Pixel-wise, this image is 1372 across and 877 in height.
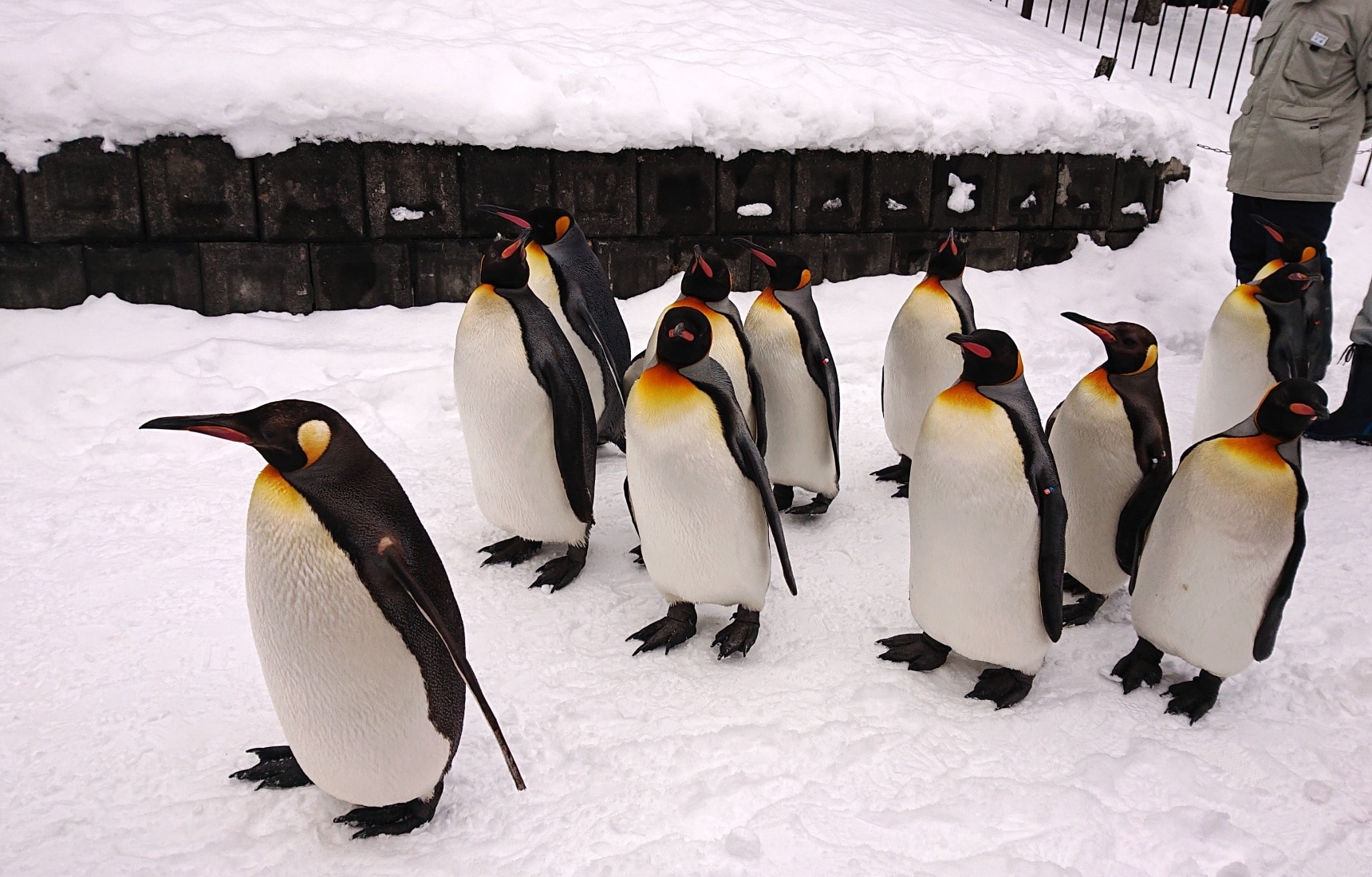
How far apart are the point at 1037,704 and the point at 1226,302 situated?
2.03 metres

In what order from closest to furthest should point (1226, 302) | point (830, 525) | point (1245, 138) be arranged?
point (830, 525)
point (1226, 302)
point (1245, 138)

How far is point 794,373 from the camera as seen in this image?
9.53 feet

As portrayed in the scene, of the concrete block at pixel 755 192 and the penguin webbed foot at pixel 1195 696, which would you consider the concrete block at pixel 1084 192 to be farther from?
the penguin webbed foot at pixel 1195 696

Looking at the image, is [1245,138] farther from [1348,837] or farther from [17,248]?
[17,248]

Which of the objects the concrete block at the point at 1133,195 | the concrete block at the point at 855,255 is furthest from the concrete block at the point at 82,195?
the concrete block at the point at 1133,195

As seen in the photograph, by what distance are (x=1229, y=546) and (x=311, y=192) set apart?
360cm

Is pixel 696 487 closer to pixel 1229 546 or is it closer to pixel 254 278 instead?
pixel 1229 546

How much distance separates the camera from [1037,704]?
7.10 ft

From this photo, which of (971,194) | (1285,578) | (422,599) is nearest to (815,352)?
(1285,578)

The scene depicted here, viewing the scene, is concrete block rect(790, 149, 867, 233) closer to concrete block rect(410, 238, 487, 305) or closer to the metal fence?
concrete block rect(410, 238, 487, 305)

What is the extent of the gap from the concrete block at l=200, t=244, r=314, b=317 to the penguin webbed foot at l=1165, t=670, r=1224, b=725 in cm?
360

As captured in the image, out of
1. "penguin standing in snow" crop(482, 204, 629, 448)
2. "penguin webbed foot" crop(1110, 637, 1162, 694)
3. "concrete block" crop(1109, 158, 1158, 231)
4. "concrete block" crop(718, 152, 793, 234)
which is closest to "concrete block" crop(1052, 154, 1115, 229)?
"concrete block" crop(1109, 158, 1158, 231)

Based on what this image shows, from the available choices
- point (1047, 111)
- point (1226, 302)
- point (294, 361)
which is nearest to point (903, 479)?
point (1226, 302)

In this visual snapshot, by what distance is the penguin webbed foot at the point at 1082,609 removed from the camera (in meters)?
2.55
